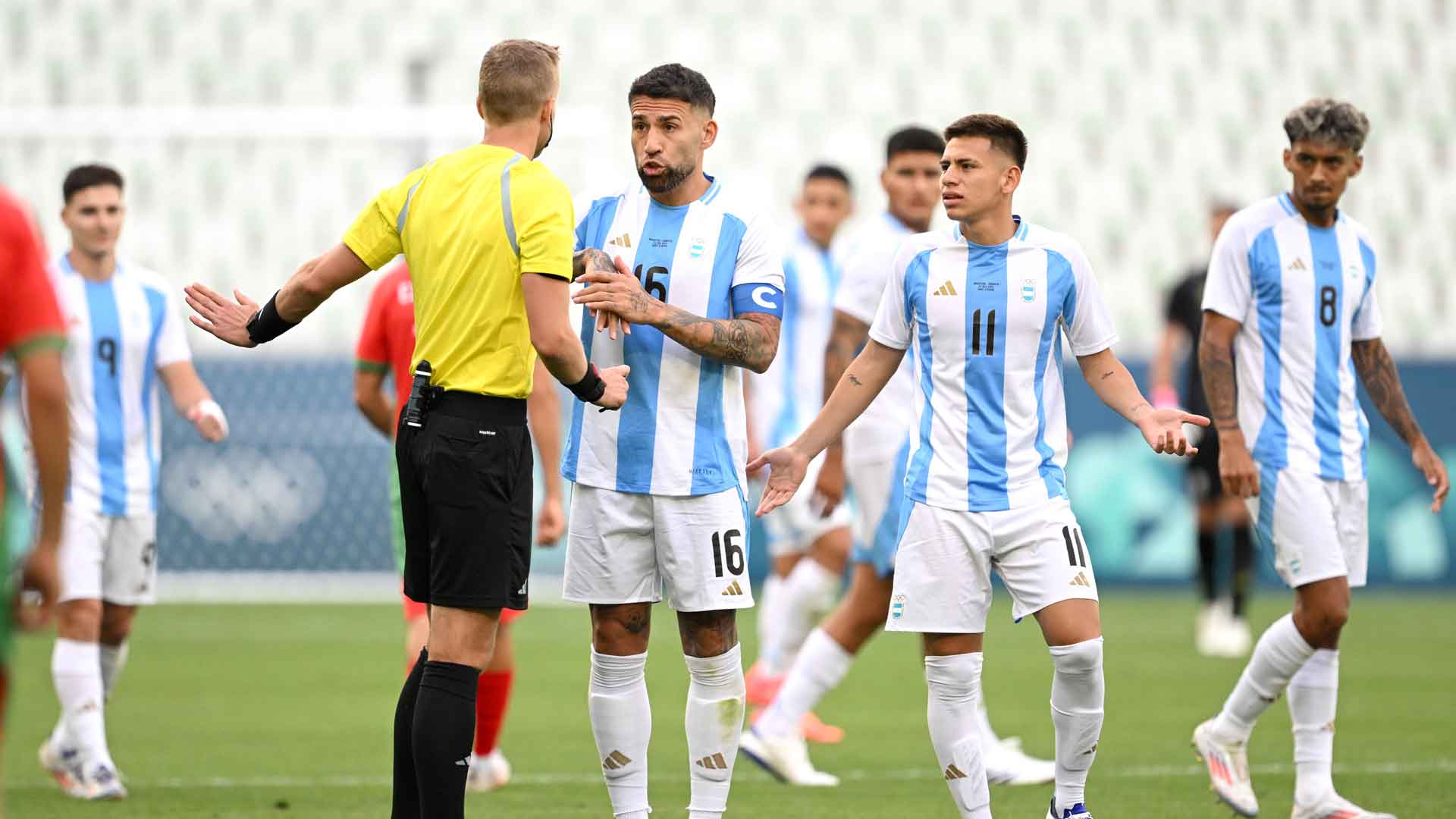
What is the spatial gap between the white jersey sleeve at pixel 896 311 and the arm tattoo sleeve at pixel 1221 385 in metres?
1.20

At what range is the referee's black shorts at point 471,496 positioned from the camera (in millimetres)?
4543

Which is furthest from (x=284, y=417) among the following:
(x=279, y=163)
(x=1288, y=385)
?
(x=1288, y=385)

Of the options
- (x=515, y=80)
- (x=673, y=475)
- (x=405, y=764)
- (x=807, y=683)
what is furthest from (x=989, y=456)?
(x=807, y=683)

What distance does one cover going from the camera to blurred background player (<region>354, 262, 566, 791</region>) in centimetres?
643

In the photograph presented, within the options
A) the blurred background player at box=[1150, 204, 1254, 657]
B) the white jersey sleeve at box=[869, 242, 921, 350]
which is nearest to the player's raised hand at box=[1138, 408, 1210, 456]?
the white jersey sleeve at box=[869, 242, 921, 350]

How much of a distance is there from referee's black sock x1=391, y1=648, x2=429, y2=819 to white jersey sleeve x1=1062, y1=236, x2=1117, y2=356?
2.00 meters

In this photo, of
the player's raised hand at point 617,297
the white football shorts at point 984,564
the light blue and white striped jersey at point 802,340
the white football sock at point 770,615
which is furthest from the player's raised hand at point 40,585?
the light blue and white striped jersey at point 802,340

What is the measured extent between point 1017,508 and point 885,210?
2637mm

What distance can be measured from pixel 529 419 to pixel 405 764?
194 cm

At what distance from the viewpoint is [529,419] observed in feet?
21.4

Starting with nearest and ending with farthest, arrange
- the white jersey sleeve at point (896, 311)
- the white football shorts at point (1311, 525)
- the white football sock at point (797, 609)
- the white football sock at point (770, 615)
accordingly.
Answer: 1. the white jersey sleeve at point (896, 311)
2. the white football shorts at point (1311, 525)
3. the white football sock at point (797, 609)
4. the white football sock at point (770, 615)

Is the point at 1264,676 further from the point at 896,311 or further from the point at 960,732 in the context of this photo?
the point at 896,311

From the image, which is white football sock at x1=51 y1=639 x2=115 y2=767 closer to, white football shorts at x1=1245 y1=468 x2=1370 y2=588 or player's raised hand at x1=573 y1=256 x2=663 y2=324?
player's raised hand at x1=573 y1=256 x2=663 y2=324

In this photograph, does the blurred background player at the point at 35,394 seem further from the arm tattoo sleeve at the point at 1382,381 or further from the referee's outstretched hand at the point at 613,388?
the arm tattoo sleeve at the point at 1382,381
